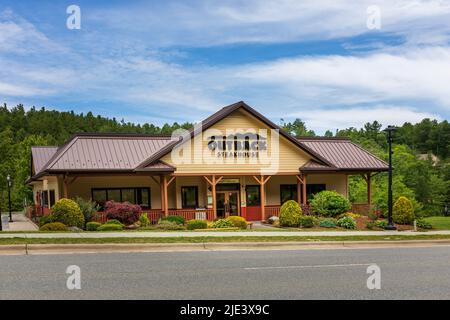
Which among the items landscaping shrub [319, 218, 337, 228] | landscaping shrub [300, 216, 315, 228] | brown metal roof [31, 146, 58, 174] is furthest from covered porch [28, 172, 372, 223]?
landscaping shrub [300, 216, 315, 228]

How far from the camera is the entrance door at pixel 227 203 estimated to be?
33.6m

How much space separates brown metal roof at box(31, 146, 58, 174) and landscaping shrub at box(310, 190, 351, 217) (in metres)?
20.1

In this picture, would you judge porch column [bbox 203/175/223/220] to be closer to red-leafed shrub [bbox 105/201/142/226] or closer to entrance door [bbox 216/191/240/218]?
entrance door [bbox 216/191/240/218]

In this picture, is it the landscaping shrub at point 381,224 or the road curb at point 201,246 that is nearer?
the road curb at point 201,246

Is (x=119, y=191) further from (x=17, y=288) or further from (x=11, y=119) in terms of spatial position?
(x=11, y=119)

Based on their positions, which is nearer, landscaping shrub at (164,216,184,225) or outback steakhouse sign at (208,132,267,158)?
landscaping shrub at (164,216,184,225)

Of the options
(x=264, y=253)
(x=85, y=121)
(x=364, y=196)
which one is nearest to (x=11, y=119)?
(x=85, y=121)

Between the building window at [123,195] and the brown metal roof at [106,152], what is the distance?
81.0 inches

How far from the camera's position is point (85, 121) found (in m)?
111

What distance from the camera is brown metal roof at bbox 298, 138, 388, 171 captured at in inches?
1395

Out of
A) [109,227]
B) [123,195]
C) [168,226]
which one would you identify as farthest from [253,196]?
[109,227]

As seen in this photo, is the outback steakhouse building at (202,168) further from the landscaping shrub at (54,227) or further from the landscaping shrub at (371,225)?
the landscaping shrub at (54,227)

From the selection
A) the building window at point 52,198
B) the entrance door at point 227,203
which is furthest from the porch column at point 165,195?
the building window at point 52,198
